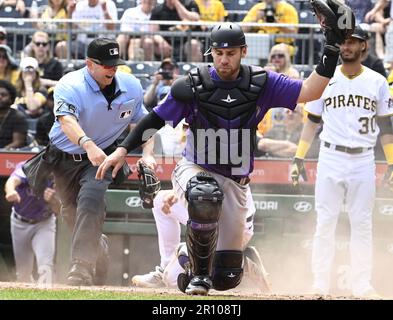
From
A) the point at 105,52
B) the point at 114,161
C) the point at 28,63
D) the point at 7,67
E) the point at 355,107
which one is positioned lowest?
the point at 7,67

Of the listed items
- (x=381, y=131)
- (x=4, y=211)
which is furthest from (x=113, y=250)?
(x=381, y=131)

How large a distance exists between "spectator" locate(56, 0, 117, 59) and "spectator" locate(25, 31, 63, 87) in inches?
10.6

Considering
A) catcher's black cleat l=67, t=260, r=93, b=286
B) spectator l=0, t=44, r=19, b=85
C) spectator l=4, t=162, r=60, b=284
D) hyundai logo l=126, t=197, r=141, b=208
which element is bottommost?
spectator l=4, t=162, r=60, b=284

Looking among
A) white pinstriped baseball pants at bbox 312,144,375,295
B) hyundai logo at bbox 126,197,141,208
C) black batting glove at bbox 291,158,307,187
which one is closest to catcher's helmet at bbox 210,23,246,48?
white pinstriped baseball pants at bbox 312,144,375,295

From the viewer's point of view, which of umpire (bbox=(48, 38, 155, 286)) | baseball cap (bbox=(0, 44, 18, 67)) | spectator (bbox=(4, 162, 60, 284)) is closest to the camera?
umpire (bbox=(48, 38, 155, 286))

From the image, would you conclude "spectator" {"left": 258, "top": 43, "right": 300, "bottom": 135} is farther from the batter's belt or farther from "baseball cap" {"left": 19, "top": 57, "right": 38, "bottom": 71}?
"baseball cap" {"left": 19, "top": 57, "right": 38, "bottom": 71}

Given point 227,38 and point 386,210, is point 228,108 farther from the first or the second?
point 386,210

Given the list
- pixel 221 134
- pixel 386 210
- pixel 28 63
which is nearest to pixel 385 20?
pixel 386 210

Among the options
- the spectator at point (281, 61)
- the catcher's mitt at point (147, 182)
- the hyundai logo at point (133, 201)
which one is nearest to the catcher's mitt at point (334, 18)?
the catcher's mitt at point (147, 182)

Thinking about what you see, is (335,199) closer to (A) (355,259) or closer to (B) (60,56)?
(A) (355,259)

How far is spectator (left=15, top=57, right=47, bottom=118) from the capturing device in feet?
38.3

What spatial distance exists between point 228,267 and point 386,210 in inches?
135

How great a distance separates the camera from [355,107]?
29.2ft

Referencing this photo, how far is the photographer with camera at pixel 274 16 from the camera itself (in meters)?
11.9
